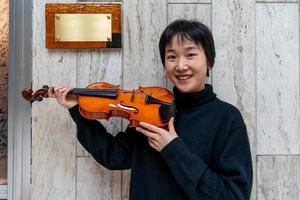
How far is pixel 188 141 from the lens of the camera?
95 centimetres

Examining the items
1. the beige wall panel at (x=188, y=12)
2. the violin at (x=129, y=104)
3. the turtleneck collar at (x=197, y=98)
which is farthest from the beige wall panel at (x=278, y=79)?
the violin at (x=129, y=104)

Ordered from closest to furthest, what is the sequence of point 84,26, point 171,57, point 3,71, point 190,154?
point 190,154
point 171,57
point 84,26
point 3,71

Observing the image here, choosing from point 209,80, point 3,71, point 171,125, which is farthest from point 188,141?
point 3,71

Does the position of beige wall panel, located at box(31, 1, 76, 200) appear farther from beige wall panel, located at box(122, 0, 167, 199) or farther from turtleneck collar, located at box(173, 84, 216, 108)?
turtleneck collar, located at box(173, 84, 216, 108)

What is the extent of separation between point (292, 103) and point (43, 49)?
79cm

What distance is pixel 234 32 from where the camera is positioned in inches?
45.8

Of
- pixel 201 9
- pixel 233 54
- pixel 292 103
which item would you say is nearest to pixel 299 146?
pixel 292 103

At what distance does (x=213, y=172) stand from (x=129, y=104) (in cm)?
26

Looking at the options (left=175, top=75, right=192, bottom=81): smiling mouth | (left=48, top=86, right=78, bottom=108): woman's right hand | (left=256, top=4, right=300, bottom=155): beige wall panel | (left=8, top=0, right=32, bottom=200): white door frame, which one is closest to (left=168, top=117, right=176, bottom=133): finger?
(left=175, top=75, right=192, bottom=81): smiling mouth

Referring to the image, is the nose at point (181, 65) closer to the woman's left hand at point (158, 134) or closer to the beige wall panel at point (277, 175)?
the woman's left hand at point (158, 134)

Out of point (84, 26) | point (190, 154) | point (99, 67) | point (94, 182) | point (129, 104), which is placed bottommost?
point (94, 182)

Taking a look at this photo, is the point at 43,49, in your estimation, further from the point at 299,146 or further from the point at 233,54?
the point at 299,146

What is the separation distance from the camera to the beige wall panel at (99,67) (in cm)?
116

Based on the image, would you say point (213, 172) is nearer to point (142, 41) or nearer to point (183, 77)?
point (183, 77)
